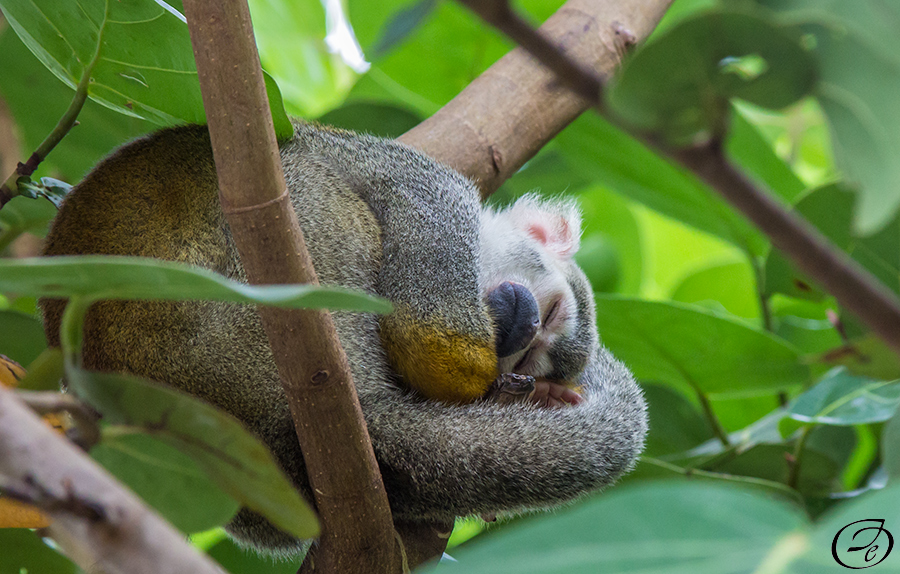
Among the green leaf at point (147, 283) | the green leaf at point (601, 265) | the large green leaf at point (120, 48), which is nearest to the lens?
the green leaf at point (147, 283)

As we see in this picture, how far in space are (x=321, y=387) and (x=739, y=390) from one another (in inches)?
37.3

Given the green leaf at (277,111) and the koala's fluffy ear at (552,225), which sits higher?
the green leaf at (277,111)

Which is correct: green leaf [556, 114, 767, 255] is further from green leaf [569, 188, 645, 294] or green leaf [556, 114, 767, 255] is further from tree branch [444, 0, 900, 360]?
tree branch [444, 0, 900, 360]

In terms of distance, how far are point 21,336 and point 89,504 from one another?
1.03 m

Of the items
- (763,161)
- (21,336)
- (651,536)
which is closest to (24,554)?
(21,336)

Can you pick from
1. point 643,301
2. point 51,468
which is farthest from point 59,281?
point 643,301

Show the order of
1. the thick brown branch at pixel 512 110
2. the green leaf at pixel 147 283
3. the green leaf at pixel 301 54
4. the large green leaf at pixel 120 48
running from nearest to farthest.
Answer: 1. the green leaf at pixel 147 283
2. the large green leaf at pixel 120 48
3. the thick brown branch at pixel 512 110
4. the green leaf at pixel 301 54

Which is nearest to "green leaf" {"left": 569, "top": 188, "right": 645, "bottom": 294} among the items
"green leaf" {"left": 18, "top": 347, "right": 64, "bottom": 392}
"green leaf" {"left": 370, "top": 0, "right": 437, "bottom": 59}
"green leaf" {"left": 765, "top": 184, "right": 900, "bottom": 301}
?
"green leaf" {"left": 765, "top": 184, "right": 900, "bottom": 301}

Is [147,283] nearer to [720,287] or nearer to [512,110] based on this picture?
[512,110]

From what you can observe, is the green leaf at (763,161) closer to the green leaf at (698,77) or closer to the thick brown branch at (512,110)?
the thick brown branch at (512,110)

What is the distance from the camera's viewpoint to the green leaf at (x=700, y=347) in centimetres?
138

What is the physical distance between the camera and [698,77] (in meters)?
0.44

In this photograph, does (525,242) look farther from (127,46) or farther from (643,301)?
(127,46)
